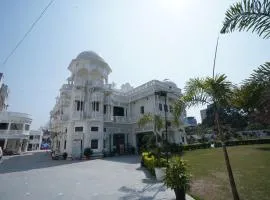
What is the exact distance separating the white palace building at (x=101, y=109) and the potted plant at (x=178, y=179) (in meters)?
16.2

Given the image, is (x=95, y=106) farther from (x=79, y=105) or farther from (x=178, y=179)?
(x=178, y=179)

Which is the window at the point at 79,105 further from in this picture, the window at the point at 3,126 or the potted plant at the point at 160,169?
the window at the point at 3,126

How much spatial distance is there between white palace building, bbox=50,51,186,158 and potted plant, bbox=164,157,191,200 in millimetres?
16238

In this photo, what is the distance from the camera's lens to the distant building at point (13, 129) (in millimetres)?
34122

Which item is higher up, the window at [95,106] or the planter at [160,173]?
the window at [95,106]

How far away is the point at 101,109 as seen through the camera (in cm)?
2552

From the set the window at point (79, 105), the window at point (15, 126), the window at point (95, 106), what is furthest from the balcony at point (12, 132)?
the window at point (95, 106)

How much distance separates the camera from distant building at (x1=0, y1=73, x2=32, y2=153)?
3412 cm

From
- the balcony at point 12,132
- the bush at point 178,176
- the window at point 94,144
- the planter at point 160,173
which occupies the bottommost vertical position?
the planter at point 160,173

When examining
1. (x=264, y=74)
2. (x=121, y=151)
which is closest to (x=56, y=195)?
(x=264, y=74)

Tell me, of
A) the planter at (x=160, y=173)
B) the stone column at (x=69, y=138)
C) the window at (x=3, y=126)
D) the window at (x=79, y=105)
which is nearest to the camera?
the planter at (x=160, y=173)

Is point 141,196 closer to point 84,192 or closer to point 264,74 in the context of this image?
point 84,192

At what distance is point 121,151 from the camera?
26672mm

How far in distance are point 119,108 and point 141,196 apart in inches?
862
